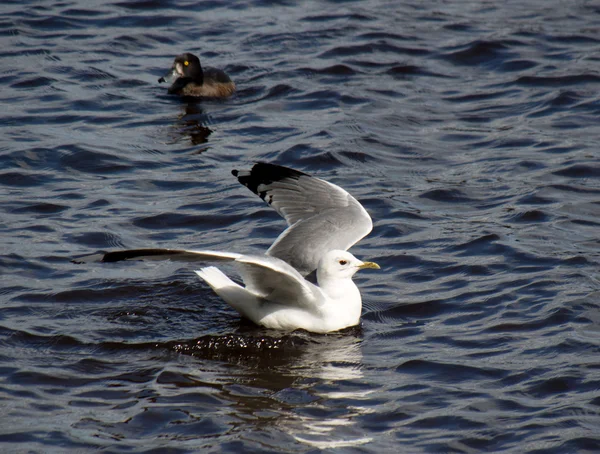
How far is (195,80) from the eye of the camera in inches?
497

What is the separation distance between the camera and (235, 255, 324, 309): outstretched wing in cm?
696

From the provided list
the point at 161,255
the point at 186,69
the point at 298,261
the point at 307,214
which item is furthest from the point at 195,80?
the point at 161,255

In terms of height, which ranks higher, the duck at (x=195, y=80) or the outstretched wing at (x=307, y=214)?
the duck at (x=195, y=80)

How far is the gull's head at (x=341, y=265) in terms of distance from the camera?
300 inches

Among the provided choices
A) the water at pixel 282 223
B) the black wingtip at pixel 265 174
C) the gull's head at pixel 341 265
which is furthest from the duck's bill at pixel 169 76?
the gull's head at pixel 341 265

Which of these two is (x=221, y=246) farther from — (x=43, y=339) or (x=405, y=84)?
(x=405, y=84)

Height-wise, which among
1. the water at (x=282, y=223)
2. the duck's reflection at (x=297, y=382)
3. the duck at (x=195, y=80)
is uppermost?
the duck at (x=195, y=80)

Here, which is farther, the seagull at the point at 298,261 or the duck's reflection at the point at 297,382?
the seagull at the point at 298,261

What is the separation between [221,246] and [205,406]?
282cm

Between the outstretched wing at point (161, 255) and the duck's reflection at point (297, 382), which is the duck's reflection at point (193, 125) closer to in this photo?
the duck's reflection at point (297, 382)

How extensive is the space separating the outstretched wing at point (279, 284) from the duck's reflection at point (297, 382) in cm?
26

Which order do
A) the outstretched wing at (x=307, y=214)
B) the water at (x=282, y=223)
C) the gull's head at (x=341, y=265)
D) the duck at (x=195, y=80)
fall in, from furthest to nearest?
the duck at (x=195, y=80) → the outstretched wing at (x=307, y=214) → the gull's head at (x=341, y=265) → the water at (x=282, y=223)

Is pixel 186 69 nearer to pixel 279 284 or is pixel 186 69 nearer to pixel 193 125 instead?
pixel 193 125

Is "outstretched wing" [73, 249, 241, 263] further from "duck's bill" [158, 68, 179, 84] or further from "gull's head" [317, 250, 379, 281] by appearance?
"duck's bill" [158, 68, 179, 84]
